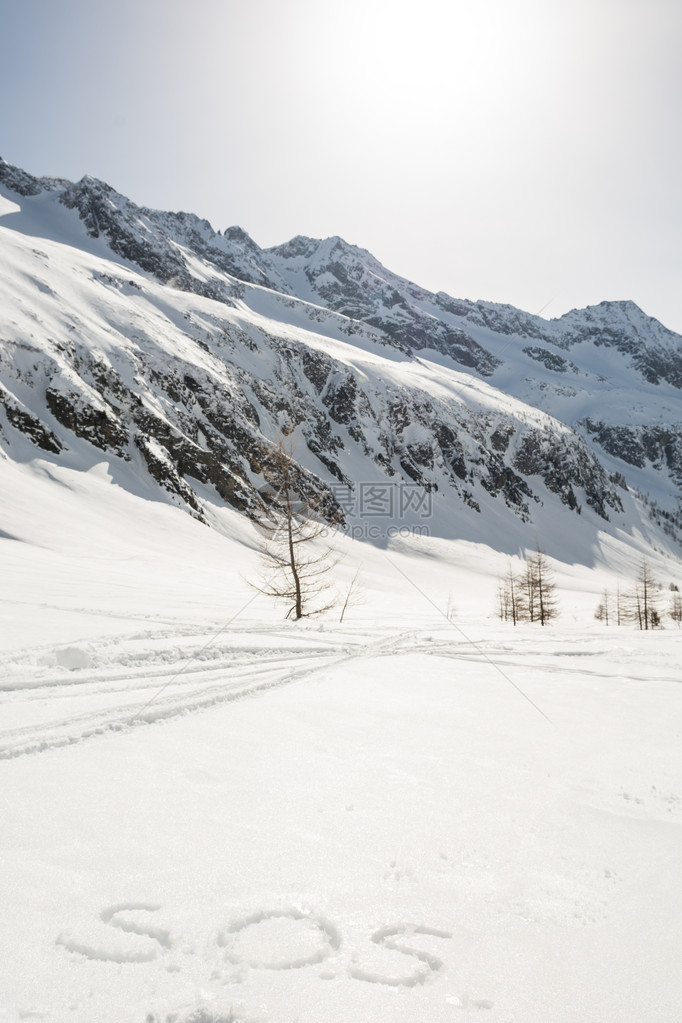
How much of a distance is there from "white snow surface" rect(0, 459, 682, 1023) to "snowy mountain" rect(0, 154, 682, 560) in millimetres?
7572

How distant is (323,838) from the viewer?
3004 mm

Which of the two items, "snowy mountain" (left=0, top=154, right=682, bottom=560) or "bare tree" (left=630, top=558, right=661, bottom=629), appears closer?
"bare tree" (left=630, top=558, right=661, bottom=629)

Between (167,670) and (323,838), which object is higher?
(323,838)

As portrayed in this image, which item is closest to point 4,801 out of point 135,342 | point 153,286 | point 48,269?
point 135,342

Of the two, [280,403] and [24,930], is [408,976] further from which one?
[280,403]

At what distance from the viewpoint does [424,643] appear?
9625 millimetres

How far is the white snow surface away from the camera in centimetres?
200

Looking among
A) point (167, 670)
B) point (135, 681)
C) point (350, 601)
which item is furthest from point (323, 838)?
point (350, 601)

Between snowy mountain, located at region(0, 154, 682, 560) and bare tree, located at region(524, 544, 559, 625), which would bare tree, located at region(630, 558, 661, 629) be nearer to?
bare tree, located at region(524, 544, 559, 625)

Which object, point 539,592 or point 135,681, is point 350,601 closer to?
point 539,592

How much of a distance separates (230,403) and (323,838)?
65825 millimetres

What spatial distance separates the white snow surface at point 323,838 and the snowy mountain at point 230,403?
7.57 m

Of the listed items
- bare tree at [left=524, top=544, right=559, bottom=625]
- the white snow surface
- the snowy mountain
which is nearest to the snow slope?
the white snow surface

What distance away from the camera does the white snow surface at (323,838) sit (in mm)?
1998
